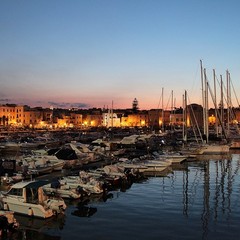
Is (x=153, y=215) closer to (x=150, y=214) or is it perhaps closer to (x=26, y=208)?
(x=150, y=214)

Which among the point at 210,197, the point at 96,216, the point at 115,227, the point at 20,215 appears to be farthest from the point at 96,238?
the point at 210,197

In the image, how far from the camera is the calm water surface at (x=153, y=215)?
18344 mm

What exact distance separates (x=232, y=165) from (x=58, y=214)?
27.7m

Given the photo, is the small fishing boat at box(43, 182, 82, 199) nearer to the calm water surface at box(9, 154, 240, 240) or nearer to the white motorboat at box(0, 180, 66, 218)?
the calm water surface at box(9, 154, 240, 240)

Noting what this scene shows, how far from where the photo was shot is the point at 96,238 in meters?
17.7

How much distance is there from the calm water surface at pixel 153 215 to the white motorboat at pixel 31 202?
48cm

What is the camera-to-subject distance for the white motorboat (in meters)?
20.2

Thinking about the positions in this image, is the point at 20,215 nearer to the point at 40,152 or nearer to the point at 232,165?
the point at 40,152

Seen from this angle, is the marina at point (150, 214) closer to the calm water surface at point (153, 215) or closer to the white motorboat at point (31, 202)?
the calm water surface at point (153, 215)

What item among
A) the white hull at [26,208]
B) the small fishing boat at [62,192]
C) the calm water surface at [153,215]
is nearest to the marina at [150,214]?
the calm water surface at [153,215]

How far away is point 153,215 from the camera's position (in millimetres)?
21562

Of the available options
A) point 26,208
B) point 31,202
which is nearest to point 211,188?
point 31,202

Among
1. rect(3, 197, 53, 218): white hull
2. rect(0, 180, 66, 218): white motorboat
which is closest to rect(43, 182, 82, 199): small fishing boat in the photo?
rect(0, 180, 66, 218): white motorboat

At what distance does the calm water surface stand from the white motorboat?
0.48 metres
